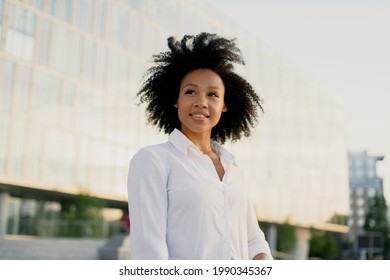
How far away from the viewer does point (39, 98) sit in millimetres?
21391

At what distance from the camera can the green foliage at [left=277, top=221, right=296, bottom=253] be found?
1345 inches

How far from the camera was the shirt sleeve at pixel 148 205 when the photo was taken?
181cm

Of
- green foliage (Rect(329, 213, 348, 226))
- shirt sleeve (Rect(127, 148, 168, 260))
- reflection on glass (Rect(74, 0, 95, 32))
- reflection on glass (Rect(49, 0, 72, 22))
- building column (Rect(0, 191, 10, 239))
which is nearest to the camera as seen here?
shirt sleeve (Rect(127, 148, 168, 260))

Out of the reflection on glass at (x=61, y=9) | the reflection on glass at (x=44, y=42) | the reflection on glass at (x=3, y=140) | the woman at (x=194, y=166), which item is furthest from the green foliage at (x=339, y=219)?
the woman at (x=194, y=166)

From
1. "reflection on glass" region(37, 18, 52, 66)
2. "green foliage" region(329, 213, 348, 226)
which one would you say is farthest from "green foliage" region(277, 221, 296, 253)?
"reflection on glass" region(37, 18, 52, 66)

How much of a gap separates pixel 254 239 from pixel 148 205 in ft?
1.86

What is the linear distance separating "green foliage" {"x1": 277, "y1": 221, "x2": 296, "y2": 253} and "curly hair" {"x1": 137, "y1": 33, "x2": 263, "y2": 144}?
32.4 metres

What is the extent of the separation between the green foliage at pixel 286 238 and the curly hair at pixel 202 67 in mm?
32353

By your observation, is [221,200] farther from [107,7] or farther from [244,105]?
[107,7]

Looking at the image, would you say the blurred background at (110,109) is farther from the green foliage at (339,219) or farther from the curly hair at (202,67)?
the curly hair at (202,67)

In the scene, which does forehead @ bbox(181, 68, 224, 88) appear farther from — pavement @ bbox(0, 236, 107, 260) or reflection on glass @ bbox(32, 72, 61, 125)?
reflection on glass @ bbox(32, 72, 61, 125)

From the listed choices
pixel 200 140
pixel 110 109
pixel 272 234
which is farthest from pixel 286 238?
pixel 200 140

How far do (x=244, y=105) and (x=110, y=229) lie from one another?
21.5 m

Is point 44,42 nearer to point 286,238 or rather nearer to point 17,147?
point 17,147
